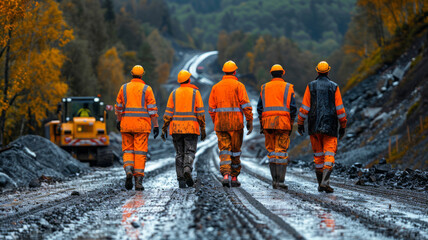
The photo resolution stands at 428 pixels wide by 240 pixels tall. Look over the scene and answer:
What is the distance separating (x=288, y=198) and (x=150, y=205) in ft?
6.40

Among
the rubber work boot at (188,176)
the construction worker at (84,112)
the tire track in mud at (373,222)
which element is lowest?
the rubber work boot at (188,176)

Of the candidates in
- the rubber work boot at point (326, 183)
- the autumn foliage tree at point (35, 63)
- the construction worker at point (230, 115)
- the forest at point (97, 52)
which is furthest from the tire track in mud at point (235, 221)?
the autumn foliage tree at point (35, 63)

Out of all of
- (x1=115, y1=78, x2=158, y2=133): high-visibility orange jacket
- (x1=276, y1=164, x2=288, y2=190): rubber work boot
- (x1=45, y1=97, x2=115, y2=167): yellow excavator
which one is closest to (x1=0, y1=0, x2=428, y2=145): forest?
(x1=45, y1=97, x2=115, y2=167): yellow excavator

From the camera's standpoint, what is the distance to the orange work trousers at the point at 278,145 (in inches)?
410

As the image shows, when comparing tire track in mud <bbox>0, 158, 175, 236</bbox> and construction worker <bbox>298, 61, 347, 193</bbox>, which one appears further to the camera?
construction worker <bbox>298, 61, 347, 193</bbox>

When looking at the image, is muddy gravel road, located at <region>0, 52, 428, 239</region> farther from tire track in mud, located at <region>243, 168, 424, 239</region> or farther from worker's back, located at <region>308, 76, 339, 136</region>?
worker's back, located at <region>308, 76, 339, 136</region>

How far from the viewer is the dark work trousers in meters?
10.8

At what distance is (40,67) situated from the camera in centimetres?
3145

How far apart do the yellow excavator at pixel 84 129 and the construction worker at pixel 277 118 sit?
1374cm

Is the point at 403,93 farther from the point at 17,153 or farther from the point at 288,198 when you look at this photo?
the point at 288,198

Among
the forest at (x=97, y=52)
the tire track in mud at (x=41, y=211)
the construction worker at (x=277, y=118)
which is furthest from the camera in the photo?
the forest at (x=97, y=52)

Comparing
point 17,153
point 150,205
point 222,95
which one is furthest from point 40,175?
point 150,205

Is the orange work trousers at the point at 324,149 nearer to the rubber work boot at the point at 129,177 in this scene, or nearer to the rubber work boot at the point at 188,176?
the rubber work boot at the point at 188,176

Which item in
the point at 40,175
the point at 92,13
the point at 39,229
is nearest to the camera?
the point at 39,229
